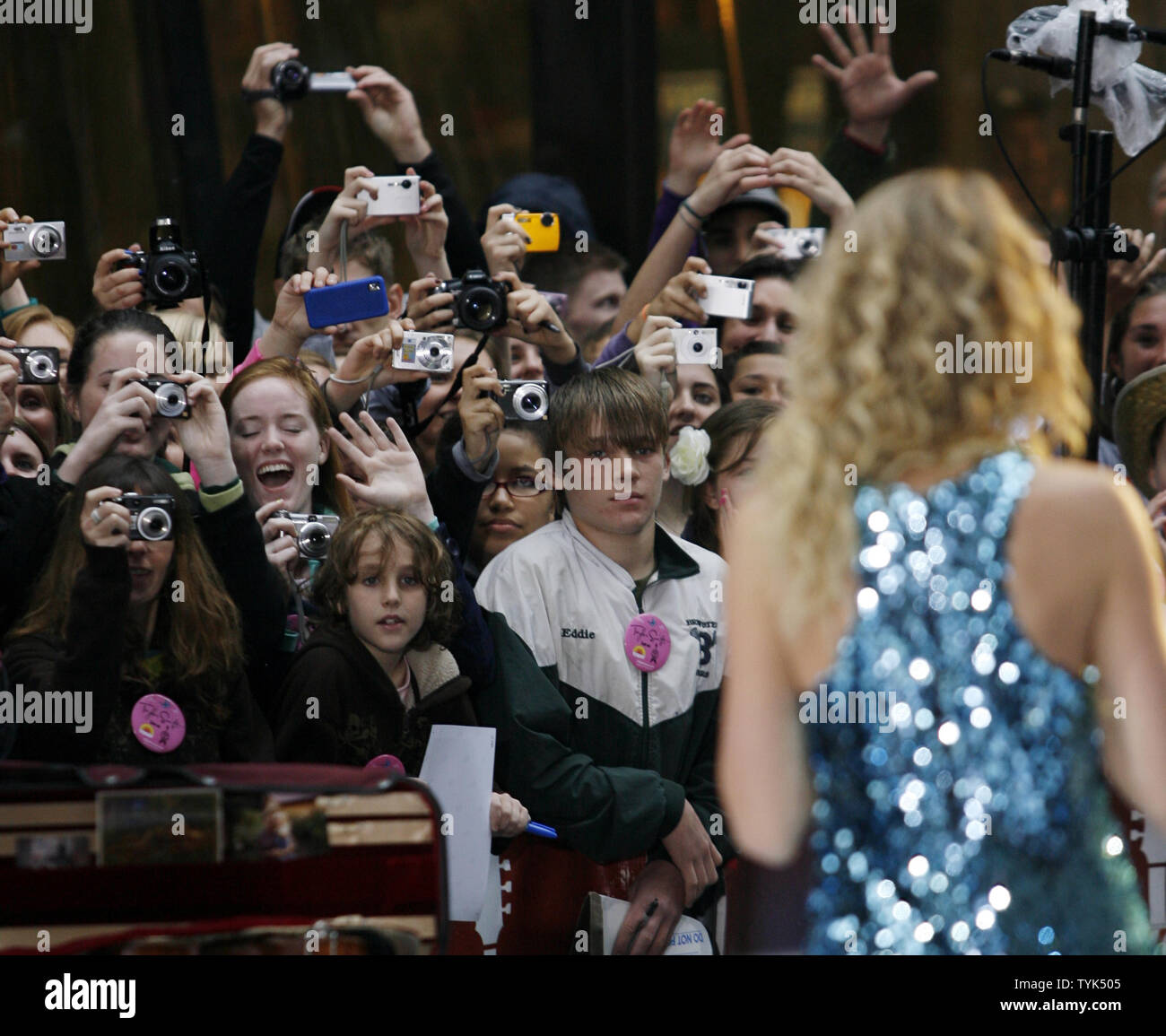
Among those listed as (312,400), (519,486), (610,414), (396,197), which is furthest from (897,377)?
(396,197)

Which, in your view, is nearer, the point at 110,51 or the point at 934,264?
the point at 934,264

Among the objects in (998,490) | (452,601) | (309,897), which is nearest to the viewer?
(309,897)

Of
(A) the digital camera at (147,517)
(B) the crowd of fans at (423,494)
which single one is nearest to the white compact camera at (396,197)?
(B) the crowd of fans at (423,494)

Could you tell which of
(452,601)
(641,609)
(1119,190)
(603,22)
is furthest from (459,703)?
(1119,190)

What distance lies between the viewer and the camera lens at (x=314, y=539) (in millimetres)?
3535

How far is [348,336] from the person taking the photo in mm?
4016

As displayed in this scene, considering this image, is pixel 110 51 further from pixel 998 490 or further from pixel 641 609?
pixel 998 490

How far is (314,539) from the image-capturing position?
11.6 ft

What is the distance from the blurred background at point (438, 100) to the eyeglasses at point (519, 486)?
2.51 feet

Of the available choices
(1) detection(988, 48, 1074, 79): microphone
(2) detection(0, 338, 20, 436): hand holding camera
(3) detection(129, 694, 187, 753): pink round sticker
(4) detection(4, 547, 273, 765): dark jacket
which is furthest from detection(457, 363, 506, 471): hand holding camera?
(1) detection(988, 48, 1074, 79): microphone

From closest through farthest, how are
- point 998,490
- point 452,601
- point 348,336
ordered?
point 998,490 < point 452,601 < point 348,336

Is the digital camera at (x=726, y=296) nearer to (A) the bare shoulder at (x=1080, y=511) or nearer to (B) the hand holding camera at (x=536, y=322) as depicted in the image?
(B) the hand holding camera at (x=536, y=322)

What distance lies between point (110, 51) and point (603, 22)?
125cm

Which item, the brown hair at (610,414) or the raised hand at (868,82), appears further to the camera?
the raised hand at (868,82)
